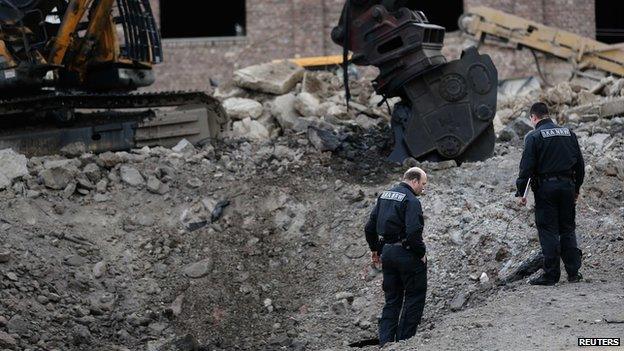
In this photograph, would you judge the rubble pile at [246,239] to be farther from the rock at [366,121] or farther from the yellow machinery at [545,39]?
the yellow machinery at [545,39]

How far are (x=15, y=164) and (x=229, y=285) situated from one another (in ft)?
11.0

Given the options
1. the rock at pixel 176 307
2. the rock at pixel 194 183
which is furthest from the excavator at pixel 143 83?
the rock at pixel 176 307

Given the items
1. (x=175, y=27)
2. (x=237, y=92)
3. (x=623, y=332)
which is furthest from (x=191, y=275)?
(x=175, y=27)

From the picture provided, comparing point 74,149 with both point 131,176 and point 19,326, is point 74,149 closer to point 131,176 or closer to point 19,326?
point 131,176

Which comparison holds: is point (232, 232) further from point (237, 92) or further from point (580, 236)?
point (237, 92)

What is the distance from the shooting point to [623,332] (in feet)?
32.3

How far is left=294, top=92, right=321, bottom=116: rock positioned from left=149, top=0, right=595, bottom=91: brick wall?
9480 millimetres

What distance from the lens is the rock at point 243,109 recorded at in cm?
1947

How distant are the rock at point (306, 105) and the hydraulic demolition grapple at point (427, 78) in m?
3.23

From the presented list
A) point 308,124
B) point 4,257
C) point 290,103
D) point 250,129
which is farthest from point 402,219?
point 290,103

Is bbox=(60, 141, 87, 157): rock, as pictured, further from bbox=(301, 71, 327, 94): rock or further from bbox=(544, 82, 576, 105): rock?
bbox=(544, 82, 576, 105): rock

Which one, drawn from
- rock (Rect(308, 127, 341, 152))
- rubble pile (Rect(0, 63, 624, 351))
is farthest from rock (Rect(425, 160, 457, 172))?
rock (Rect(308, 127, 341, 152))

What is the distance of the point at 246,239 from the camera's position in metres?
14.3
